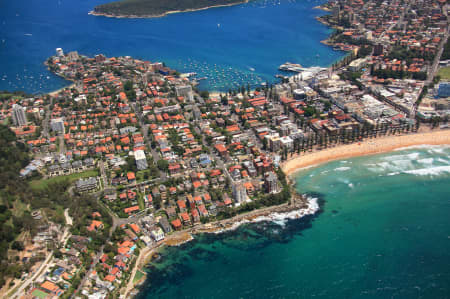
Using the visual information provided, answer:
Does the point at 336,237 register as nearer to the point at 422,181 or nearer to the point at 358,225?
the point at 358,225

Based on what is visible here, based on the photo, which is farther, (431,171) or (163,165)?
(163,165)

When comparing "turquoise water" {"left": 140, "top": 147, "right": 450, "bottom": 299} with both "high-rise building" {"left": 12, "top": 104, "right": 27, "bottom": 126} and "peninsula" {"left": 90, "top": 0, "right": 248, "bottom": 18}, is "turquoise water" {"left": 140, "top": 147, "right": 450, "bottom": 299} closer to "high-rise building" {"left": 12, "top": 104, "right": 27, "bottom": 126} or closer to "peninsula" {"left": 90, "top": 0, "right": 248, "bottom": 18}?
"high-rise building" {"left": 12, "top": 104, "right": 27, "bottom": 126}

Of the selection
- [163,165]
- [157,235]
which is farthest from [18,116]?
[157,235]

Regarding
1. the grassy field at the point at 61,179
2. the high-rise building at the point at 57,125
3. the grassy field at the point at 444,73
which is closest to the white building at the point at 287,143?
the grassy field at the point at 61,179

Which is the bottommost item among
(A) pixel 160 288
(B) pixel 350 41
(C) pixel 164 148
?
(A) pixel 160 288

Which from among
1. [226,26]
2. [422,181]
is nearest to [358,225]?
[422,181]

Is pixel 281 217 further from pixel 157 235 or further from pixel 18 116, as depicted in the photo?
pixel 18 116
